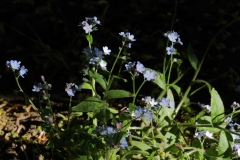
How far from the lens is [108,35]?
2787 mm

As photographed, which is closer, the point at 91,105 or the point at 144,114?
the point at 144,114

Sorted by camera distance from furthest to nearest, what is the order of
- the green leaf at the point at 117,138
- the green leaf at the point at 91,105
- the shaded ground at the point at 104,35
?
the shaded ground at the point at 104,35, the green leaf at the point at 91,105, the green leaf at the point at 117,138

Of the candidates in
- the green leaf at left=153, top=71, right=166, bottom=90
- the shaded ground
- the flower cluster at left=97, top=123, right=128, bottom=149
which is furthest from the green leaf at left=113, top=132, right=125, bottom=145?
the shaded ground

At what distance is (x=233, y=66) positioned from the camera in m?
2.52

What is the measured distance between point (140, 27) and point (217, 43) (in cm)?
46

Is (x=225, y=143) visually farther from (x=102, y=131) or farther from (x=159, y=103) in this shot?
(x=102, y=131)

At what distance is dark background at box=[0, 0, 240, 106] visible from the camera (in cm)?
249

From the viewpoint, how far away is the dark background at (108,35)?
8.17 ft

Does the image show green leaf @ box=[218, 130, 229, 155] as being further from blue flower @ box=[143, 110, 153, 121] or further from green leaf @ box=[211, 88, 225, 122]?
blue flower @ box=[143, 110, 153, 121]

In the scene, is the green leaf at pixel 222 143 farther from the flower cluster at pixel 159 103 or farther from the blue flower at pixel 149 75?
the blue flower at pixel 149 75

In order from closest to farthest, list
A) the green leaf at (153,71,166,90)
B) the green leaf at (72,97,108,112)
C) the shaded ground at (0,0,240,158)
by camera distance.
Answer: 1. the green leaf at (72,97,108,112)
2. the green leaf at (153,71,166,90)
3. the shaded ground at (0,0,240,158)

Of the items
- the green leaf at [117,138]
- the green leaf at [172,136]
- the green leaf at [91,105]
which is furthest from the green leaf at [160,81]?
the green leaf at [117,138]

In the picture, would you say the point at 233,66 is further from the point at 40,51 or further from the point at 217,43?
the point at 40,51

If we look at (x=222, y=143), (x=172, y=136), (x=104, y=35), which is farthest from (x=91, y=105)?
(x=104, y=35)
